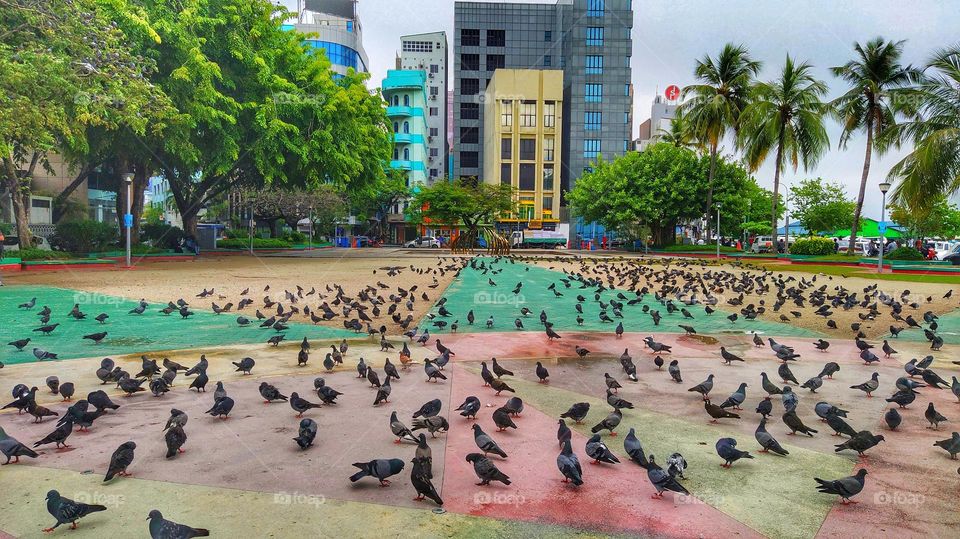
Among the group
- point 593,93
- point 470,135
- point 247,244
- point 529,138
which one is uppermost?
point 593,93

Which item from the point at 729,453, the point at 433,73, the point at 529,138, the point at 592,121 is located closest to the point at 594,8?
the point at 592,121

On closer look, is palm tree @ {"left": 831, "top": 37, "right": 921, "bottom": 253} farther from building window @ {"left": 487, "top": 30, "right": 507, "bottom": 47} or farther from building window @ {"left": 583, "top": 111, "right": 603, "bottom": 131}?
building window @ {"left": 487, "top": 30, "right": 507, "bottom": 47}

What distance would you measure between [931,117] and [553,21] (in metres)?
80.8

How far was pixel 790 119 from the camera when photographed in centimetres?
3922

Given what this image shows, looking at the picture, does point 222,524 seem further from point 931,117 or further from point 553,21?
point 553,21

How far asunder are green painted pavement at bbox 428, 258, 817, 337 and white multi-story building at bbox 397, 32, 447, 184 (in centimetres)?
8472

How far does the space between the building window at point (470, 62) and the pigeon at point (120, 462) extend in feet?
303

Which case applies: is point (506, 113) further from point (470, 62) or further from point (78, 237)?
point (78, 237)

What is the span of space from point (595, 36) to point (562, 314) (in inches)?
3145

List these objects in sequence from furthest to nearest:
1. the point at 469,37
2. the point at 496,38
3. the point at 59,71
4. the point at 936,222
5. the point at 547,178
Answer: the point at 496,38 < the point at 469,37 < the point at 547,178 < the point at 936,222 < the point at 59,71

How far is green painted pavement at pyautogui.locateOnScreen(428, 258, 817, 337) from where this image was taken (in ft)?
37.3

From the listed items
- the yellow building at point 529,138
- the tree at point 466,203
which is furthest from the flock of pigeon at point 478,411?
the yellow building at point 529,138

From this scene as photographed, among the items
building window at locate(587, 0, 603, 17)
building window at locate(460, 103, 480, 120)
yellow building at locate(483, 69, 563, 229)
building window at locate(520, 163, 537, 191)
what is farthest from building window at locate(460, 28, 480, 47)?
building window at locate(520, 163, 537, 191)

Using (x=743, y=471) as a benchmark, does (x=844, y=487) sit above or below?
above
